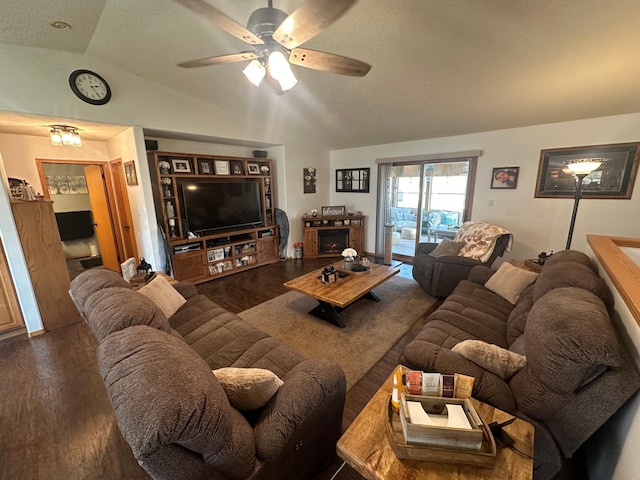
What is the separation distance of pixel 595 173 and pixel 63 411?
5756 millimetres

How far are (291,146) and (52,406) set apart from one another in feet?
14.7

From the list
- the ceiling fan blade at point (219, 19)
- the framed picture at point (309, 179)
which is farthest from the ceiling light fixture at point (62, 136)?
the framed picture at point (309, 179)

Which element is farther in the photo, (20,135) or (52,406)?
(20,135)

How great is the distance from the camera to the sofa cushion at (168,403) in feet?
2.22

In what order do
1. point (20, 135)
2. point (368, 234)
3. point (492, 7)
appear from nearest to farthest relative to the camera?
point (492, 7)
point (20, 135)
point (368, 234)

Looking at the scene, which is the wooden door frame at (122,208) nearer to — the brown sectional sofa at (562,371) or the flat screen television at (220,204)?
the flat screen television at (220,204)

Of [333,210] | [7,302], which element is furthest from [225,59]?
[333,210]

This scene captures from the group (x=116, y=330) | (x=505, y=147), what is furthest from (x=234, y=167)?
(x=505, y=147)

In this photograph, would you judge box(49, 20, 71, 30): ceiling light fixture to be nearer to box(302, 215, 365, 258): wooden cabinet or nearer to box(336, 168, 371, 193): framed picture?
box(302, 215, 365, 258): wooden cabinet

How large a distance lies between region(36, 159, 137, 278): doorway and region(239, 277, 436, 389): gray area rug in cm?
285

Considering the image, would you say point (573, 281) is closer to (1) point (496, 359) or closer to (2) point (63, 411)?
(1) point (496, 359)

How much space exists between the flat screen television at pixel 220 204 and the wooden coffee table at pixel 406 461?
3766mm

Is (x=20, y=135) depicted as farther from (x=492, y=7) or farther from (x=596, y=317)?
(x=596, y=317)

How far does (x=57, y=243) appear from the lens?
2.72 metres
